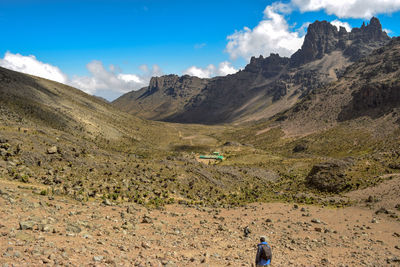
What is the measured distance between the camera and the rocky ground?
12055 millimetres

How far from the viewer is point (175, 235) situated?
59.8ft

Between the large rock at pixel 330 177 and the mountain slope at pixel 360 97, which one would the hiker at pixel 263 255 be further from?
the mountain slope at pixel 360 97

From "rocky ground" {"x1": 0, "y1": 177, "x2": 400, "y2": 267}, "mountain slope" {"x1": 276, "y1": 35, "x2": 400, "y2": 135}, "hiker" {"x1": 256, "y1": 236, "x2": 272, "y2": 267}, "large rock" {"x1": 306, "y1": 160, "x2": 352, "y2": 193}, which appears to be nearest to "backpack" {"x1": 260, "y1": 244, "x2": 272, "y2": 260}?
"hiker" {"x1": 256, "y1": 236, "x2": 272, "y2": 267}

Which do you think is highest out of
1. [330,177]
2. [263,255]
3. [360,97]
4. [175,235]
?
[360,97]

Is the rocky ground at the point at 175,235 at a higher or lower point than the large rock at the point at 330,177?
lower

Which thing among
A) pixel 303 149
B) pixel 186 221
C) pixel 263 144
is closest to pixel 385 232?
pixel 186 221

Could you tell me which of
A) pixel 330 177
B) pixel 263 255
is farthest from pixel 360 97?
pixel 263 255

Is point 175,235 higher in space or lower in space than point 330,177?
lower

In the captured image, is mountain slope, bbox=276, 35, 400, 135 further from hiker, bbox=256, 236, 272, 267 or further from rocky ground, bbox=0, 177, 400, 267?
hiker, bbox=256, 236, 272, 267

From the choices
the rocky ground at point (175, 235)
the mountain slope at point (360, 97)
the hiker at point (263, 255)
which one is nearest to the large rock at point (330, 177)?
→ the rocky ground at point (175, 235)

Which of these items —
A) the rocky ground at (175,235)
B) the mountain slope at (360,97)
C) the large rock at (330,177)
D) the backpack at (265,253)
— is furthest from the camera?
the mountain slope at (360,97)

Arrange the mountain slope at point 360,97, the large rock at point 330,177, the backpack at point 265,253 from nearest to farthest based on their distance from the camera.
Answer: the backpack at point 265,253 → the large rock at point 330,177 → the mountain slope at point 360,97

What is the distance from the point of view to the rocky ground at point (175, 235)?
1205cm

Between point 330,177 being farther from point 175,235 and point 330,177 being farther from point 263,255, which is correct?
point 263,255
